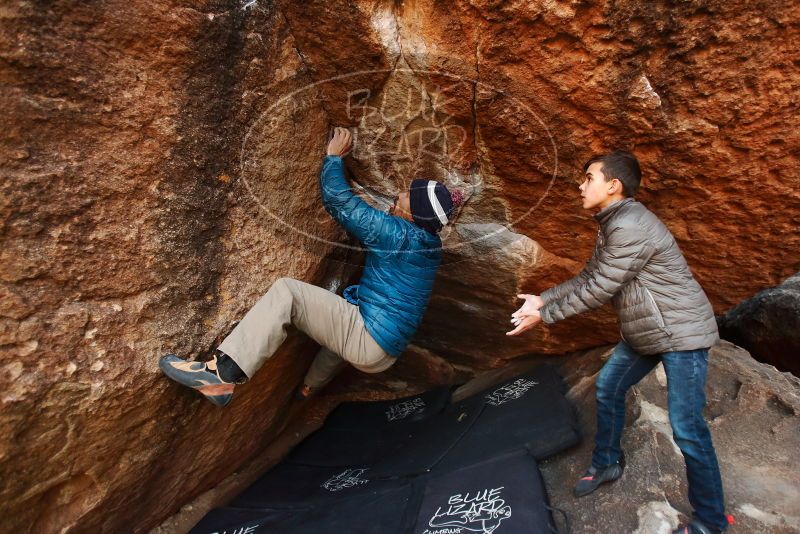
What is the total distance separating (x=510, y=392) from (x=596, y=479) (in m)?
1.10

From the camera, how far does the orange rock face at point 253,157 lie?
6.32ft

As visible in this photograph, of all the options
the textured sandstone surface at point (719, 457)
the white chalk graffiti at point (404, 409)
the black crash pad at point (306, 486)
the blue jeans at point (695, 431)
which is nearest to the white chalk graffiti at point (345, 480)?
the black crash pad at point (306, 486)

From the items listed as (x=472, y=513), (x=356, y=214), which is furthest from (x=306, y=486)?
(x=356, y=214)

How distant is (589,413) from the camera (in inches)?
124

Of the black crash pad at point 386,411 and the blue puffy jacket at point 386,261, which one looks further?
the black crash pad at point 386,411

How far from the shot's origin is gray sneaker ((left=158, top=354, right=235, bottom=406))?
2.28 meters

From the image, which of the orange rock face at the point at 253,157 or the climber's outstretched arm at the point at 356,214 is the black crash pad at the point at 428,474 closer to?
the orange rock face at the point at 253,157

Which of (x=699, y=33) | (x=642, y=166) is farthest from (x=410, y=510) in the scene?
(x=699, y=33)

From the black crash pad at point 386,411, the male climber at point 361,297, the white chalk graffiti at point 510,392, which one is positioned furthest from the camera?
the black crash pad at point 386,411

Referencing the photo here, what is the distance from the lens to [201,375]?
233cm

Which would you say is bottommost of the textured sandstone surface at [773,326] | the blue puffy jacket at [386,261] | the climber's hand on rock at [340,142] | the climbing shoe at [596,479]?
the textured sandstone surface at [773,326]

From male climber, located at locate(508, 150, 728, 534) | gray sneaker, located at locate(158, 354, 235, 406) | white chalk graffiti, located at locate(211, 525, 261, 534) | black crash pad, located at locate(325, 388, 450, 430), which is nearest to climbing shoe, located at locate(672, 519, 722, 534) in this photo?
male climber, located at locate(508, 150, 728, 534)

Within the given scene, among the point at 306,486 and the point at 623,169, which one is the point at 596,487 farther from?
the point at 306,486

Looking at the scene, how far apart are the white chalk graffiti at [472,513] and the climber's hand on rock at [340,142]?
6.39ft
